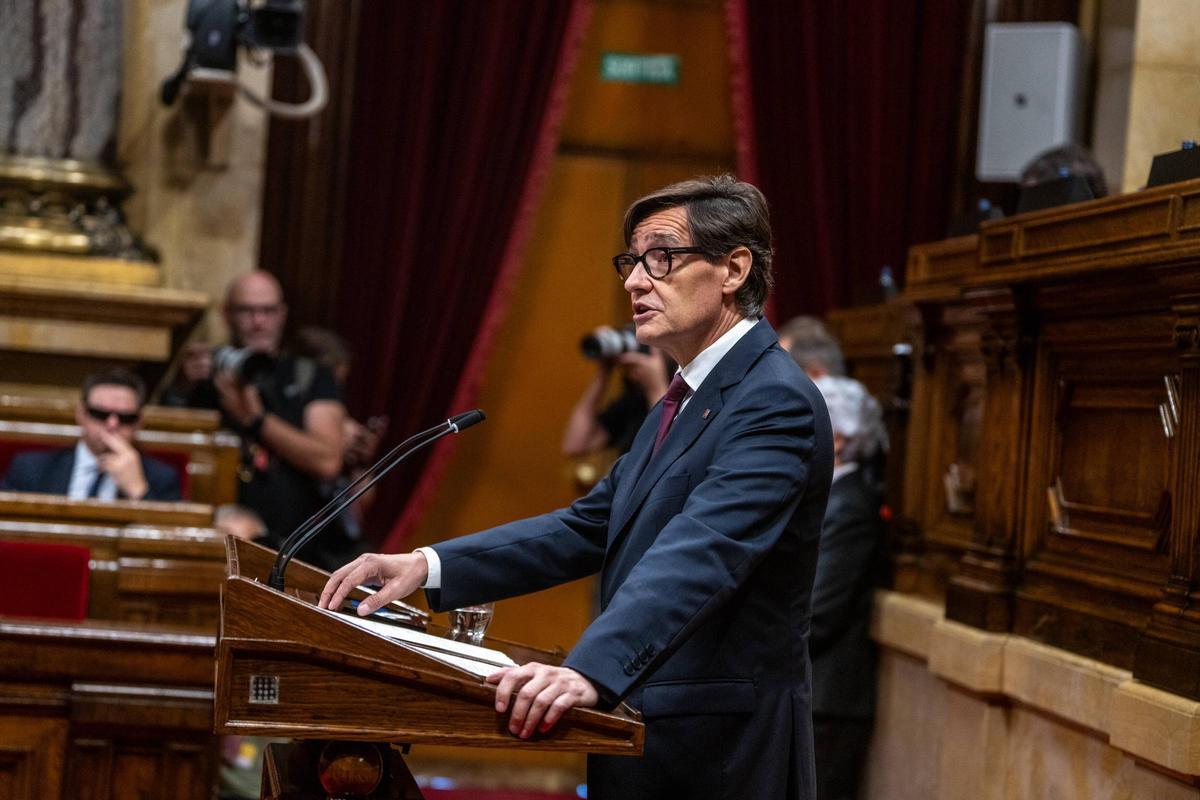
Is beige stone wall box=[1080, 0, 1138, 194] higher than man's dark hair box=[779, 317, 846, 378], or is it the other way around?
beige stone wall box=[1080, 0, 1138, 194]

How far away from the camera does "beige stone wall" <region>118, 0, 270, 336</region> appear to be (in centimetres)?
555

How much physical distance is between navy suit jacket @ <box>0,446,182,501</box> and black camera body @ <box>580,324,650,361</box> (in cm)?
125

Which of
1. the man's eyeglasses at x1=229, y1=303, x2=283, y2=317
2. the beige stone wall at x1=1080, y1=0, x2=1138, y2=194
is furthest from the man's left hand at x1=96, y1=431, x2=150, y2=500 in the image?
the beige stone wall at x1=1080, y1=0, x2=1138, y2=194

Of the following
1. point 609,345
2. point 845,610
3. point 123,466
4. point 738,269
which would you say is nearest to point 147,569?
point 123,466

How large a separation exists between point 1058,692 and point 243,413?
2782 mm

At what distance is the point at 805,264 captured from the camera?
5.80 m

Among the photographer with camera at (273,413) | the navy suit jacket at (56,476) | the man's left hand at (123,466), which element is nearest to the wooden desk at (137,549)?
the man's left hand at (123,466)

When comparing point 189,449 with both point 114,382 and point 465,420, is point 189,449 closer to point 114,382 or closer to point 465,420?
point 114,382

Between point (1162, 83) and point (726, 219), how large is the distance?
312 cm

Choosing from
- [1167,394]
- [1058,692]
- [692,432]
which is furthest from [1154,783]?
[692,432]

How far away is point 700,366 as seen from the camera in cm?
215

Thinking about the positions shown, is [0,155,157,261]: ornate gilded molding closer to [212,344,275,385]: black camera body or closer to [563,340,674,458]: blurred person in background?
[212,344,275,385]: black camera body

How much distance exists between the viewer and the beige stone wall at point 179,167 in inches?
218

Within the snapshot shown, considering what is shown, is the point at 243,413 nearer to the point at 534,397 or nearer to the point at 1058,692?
the point at 534,397
